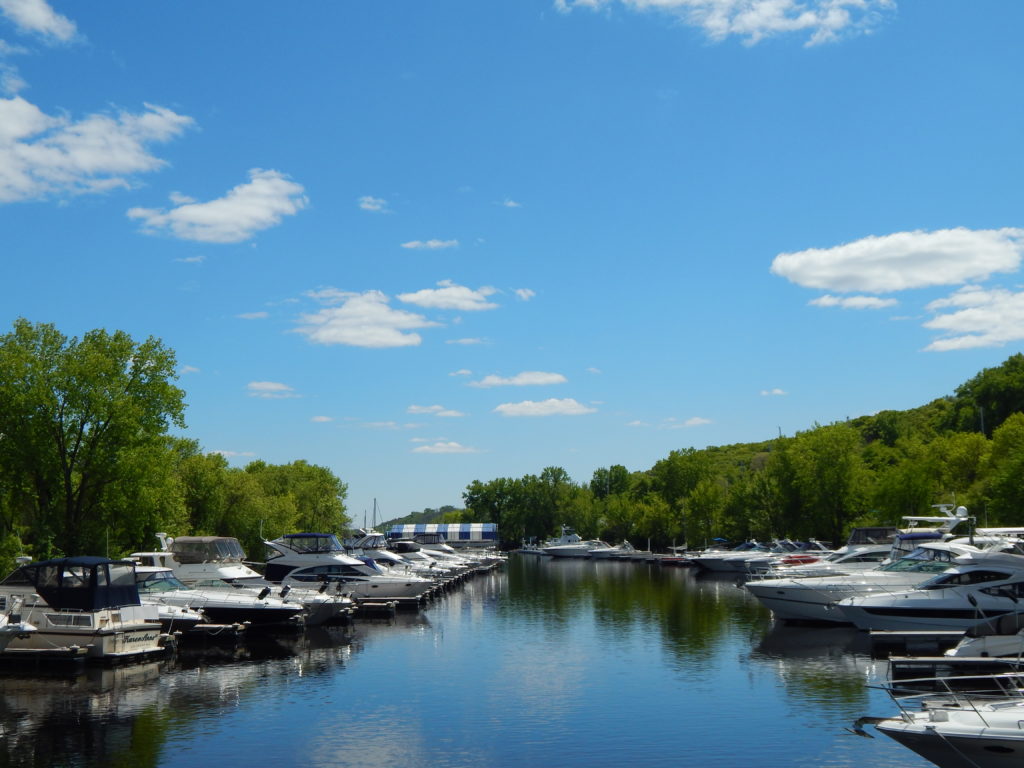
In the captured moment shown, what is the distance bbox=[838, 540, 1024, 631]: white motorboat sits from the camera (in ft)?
107

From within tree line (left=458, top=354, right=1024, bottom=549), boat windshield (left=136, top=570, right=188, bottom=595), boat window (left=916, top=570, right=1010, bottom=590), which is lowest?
boat window (left=916, top=570, right=1010, bottom=590)

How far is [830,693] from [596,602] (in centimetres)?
2985

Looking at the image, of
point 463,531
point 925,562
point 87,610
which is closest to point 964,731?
point 925,562

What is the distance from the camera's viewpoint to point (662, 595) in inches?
2322

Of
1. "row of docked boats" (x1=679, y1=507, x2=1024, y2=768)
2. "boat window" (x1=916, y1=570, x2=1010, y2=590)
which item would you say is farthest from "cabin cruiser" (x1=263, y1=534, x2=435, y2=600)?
"boat window" (x1=916, y1=570, x2=1010, y2=590)

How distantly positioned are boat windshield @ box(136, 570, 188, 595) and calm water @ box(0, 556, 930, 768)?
534 cm

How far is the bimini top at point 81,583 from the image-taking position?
30.0m

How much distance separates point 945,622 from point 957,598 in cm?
96

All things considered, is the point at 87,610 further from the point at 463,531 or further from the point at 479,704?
the point at 463,531

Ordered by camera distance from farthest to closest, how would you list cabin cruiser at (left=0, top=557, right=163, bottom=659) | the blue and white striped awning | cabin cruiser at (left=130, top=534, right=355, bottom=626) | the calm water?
the blue and white striped awning → cabin cruiser at (left=130, top=534, right=355, bottom=626) → cabin cruiser at (left=0, top=557, right=163, bottom=659) → the calm water

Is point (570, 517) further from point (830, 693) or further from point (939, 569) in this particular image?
point (830, 693)

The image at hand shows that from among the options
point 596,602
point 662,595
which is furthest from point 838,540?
point 596,602

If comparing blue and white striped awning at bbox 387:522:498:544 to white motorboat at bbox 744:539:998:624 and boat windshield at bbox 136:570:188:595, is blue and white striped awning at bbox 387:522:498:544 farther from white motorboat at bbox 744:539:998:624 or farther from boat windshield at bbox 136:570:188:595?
boat windshield at bbox 136:570:188:595

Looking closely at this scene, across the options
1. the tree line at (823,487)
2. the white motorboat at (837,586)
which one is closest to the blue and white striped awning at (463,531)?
the tree line at (823,487)
